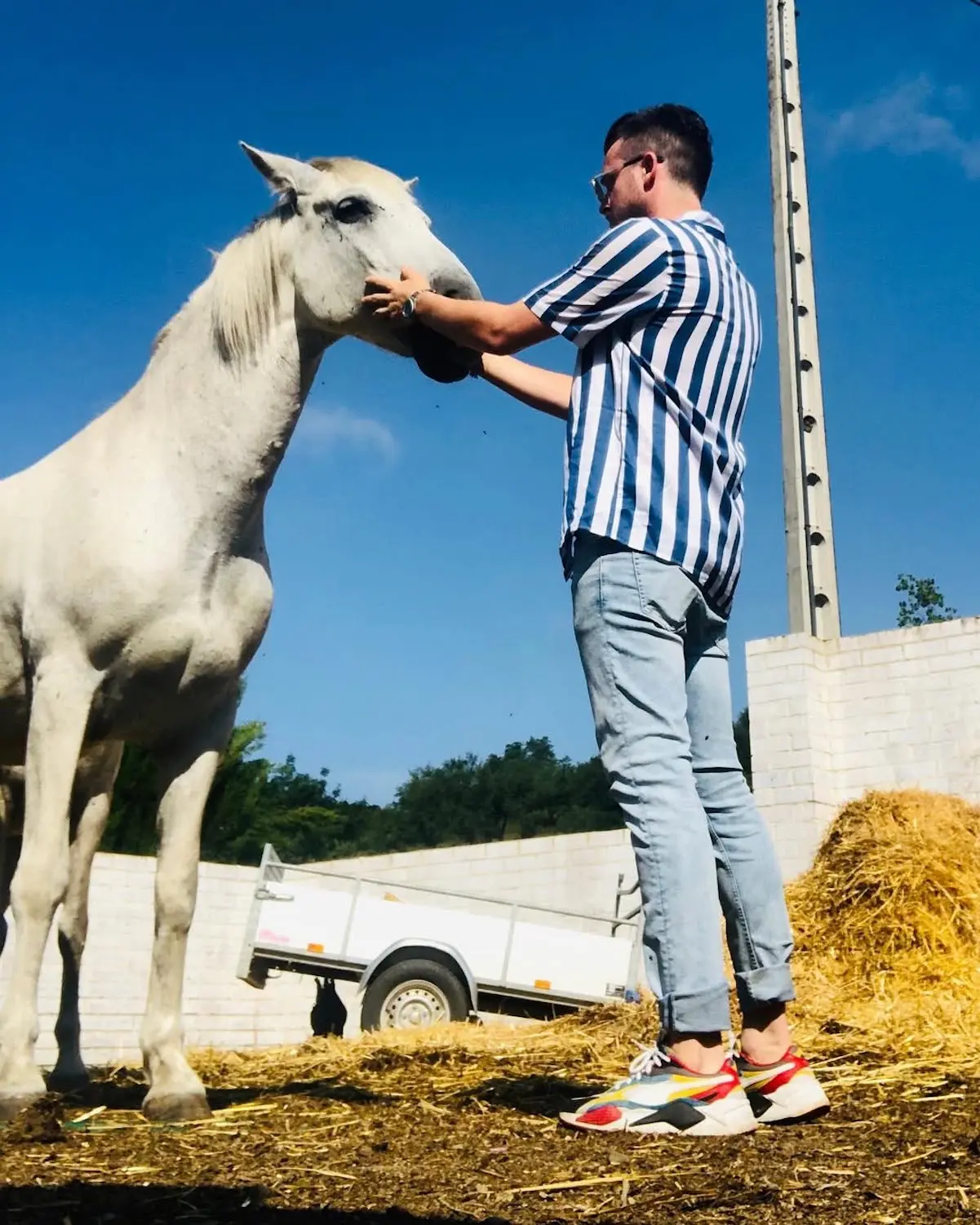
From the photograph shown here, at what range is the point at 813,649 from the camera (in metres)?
11.9

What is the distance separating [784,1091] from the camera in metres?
2.51

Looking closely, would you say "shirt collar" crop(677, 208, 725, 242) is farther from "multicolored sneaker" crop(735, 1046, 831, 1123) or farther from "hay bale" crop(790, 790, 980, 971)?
"hay bale" crop(790, 790, 980, 971)

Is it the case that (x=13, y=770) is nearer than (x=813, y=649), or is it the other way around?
(x=13, y=770)

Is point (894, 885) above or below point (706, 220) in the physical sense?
below

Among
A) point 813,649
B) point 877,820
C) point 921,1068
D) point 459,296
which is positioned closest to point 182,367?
point 459,296

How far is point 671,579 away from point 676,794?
1.42 ft

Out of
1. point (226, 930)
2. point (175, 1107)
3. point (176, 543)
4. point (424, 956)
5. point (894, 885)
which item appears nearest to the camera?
point (175, 1107)

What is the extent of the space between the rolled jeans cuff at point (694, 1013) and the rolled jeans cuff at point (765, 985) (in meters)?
0.25

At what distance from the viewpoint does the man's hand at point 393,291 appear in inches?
122

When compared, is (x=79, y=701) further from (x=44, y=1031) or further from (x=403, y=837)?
(x=403, y=837)

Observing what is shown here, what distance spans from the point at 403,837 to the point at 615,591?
4449 centimetres

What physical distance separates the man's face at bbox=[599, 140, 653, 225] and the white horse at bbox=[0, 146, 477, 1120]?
18.9 inches

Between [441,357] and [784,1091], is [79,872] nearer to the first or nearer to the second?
[441,357]

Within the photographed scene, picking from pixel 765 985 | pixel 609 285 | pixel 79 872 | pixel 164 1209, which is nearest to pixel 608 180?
pixel 609 285
